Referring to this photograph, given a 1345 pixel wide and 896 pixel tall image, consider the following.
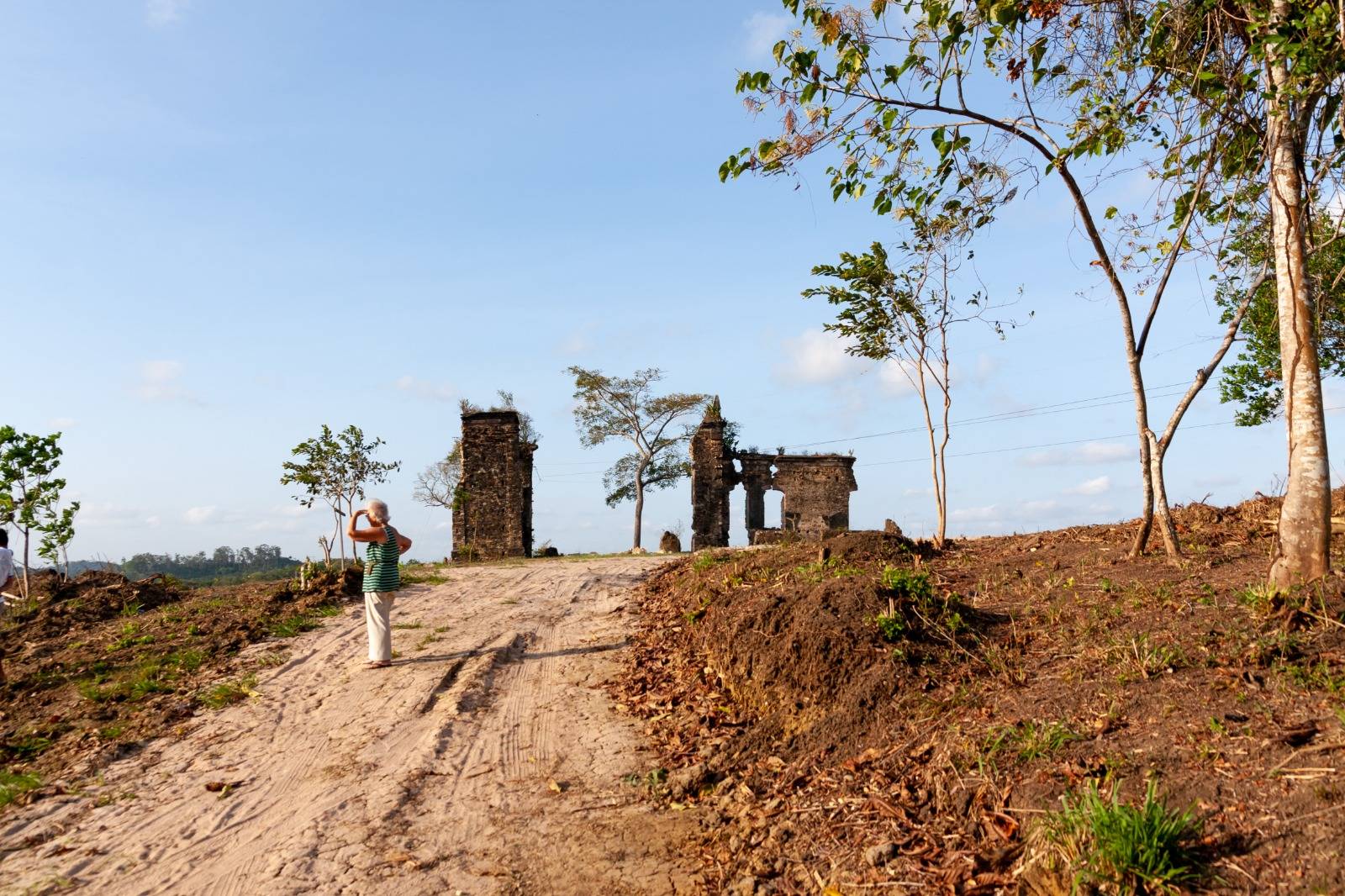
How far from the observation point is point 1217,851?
3426 millimetres

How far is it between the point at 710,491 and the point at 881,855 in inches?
1135

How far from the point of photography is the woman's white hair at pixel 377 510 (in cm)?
938

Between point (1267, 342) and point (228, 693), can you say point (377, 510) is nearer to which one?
point (228, 693)

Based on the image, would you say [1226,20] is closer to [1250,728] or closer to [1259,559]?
[1259,559]

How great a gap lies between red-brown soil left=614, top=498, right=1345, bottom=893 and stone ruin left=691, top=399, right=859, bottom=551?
24.4 meters

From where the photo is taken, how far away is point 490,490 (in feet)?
86.6

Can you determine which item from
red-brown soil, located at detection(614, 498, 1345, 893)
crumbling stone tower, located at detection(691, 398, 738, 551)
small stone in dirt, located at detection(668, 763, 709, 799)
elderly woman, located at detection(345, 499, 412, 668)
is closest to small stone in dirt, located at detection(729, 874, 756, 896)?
red-brown soil, located at detection(614, 498, 1345, 893)

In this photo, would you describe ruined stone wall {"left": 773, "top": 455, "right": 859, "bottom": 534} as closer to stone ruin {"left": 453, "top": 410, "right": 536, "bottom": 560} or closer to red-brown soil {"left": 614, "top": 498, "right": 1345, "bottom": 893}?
stone ruin {"left": 453, "top": 410, "right": 536, "bottom": 560}

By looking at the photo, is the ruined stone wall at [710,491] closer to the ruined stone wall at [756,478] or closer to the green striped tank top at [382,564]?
the ruined stone wall at [756,478]

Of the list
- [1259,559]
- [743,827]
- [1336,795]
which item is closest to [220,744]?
[743,827]

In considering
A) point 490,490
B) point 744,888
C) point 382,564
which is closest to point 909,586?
point 744,888

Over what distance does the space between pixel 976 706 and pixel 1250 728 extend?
4.94ft

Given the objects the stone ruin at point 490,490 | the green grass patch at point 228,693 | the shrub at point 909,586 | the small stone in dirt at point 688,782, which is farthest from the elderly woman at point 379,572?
the stone ruin at point 490,490

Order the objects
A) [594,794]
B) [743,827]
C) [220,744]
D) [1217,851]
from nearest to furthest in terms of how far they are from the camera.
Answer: [1217,851] < [743,827] < [594,794] < [220,744]
